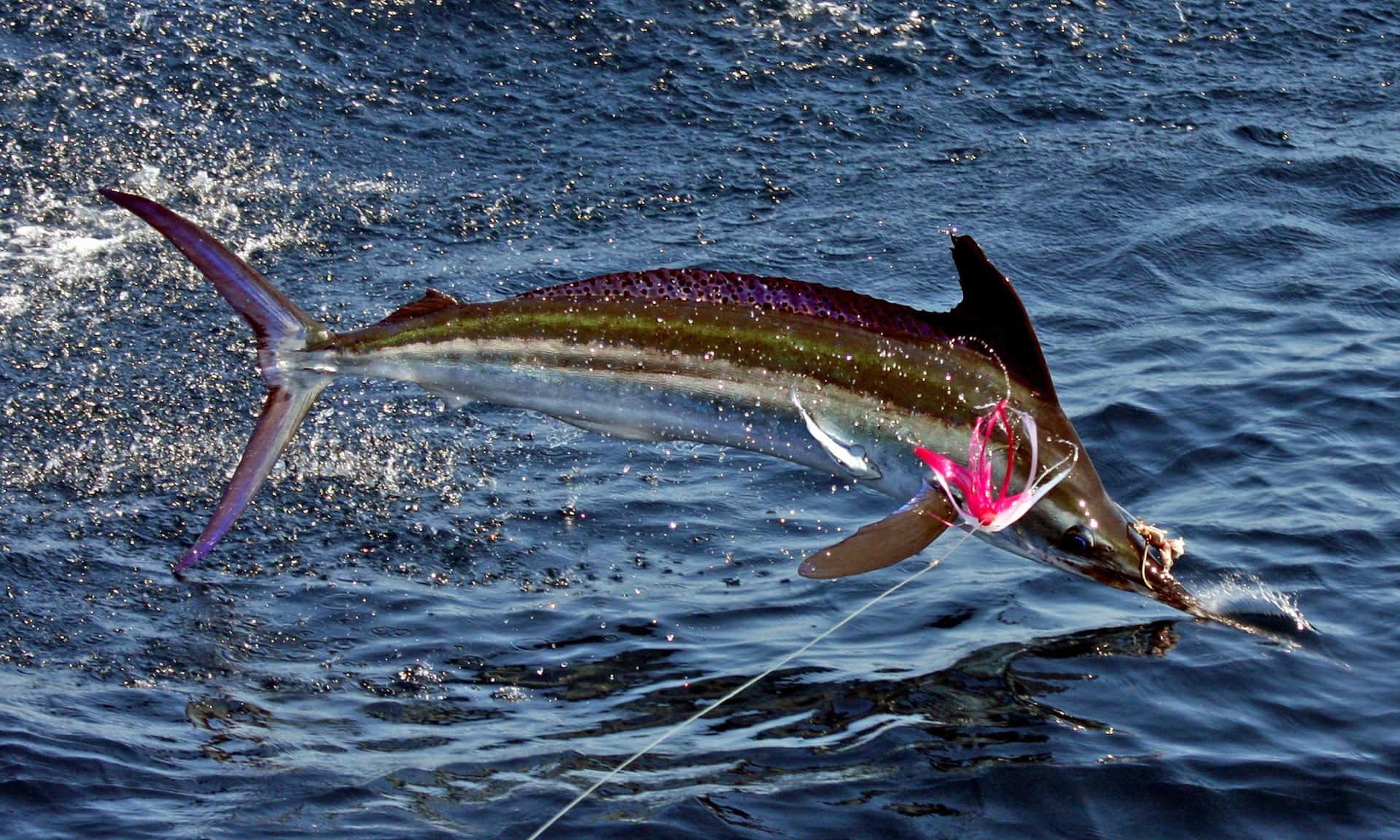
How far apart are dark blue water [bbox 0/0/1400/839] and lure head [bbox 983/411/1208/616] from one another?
0.39m

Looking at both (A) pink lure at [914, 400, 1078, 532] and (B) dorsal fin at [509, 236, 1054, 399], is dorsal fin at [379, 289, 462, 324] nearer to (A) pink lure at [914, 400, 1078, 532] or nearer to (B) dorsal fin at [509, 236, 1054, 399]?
(B) dorsal fin at [509, 236, 1054, 399]

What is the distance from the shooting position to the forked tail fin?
4824mm

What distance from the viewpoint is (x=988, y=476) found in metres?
4.88

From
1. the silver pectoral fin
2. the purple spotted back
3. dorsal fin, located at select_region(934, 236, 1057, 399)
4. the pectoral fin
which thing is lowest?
the pectoral fin

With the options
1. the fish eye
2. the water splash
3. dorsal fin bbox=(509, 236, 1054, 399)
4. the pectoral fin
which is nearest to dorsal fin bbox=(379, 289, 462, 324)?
dorsal fin bbox=(509, 236, 1054, 399)

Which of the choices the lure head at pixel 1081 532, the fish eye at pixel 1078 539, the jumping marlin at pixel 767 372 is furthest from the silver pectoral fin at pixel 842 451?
the fish eye at pixel 1078 539

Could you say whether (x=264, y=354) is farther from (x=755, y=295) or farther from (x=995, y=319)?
(x=995, y=319)

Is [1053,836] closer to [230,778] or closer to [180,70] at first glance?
[230,778]

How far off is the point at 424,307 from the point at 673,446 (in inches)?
110

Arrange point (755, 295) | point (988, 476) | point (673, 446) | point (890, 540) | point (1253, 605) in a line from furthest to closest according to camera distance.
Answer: point (673, 446) → point (1253, 605) → point (755, 295) → point (988, 476) → point (890, 540)

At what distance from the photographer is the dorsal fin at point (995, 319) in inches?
189

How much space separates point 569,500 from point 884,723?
2458 mm

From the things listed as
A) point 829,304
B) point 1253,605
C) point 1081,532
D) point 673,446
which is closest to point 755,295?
point 829,304

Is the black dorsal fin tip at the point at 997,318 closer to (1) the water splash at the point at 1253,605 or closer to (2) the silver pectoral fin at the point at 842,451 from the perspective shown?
(2) the silver pectoral fin at the point at 842,451
